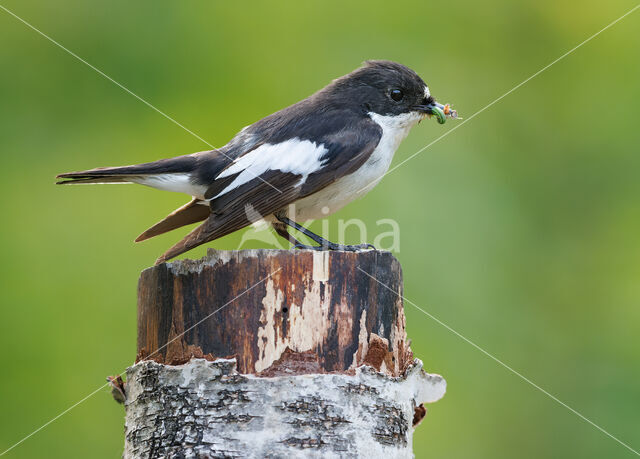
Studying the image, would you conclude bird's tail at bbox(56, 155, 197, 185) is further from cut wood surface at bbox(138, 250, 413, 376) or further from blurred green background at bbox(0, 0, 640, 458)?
blurred green background at bbox(0, 0, 640, 458)

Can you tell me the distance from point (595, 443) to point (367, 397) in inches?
181

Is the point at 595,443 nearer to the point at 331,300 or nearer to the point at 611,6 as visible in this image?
the point at 611,6

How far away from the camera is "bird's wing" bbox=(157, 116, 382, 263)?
425cm

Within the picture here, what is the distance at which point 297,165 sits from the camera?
4.46 meters

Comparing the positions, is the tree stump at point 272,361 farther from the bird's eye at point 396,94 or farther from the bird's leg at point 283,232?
the bird's eye at point 396,94

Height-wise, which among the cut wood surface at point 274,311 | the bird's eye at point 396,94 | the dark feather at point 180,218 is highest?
the bird's eye at point 396,94

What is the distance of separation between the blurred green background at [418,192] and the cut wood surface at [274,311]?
9.65 feet

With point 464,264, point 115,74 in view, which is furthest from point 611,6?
point 115,74

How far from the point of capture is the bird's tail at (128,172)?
432 cm

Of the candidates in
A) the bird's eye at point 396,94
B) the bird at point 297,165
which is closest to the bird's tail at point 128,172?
the bird at point 297,165

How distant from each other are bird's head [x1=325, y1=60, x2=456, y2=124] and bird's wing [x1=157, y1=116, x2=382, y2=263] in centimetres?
35

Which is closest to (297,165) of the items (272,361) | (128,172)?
(128,172)

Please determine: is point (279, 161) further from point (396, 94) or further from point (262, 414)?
point (262, 414)

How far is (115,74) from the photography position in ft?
20.6
